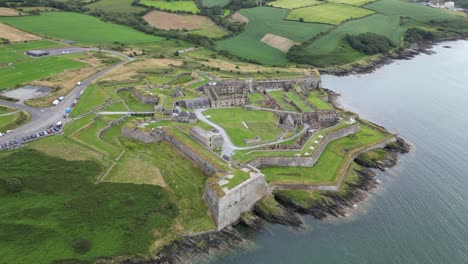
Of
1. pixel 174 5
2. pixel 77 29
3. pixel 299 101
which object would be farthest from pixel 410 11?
pixel 77 29

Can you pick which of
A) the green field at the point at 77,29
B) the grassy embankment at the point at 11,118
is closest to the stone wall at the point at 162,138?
the grassy embankment at the point at 11,118

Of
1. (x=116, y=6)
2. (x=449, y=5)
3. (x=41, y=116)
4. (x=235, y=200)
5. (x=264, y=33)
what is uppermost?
(x=116, y=6)

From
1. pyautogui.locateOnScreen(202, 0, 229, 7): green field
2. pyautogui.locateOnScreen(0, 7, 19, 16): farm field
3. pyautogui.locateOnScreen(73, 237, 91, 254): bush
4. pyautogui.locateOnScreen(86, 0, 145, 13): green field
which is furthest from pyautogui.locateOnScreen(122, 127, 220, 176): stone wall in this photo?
pyautogui.locateOnScreen(202, 0, 229, 7): green field

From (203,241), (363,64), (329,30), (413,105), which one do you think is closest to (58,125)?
(203,241)

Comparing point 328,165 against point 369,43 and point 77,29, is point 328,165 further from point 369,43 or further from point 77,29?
point 77,29

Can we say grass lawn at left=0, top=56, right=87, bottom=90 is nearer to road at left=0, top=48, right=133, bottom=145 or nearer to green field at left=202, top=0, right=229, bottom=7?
road at left=0, top=48, right=133, bottom=145

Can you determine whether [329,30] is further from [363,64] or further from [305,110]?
[305,110]
